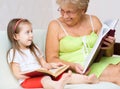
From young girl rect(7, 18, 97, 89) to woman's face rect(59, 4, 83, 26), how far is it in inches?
9.8

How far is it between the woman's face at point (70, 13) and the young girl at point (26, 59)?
250 millimetres

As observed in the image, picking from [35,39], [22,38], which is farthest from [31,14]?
[22,38]

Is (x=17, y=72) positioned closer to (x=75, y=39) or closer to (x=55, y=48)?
(x=55, y=48)

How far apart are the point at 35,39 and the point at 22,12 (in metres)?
0.85

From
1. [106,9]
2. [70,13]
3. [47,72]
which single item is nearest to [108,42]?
[70,13]

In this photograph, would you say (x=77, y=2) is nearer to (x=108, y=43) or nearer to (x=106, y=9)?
(x=108, y=43)

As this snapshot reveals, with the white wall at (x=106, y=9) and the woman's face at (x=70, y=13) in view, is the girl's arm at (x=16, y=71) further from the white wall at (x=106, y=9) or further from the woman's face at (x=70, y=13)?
the white wall at (x=106, y=9)

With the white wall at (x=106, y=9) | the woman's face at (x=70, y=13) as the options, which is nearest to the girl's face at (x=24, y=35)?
the woman's face at (x=70, y=13)

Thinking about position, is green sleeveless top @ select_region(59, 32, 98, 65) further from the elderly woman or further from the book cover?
the book cover

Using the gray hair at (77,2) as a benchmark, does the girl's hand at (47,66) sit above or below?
below

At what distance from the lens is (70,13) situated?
176 cm

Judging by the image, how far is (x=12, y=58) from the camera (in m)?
1.55

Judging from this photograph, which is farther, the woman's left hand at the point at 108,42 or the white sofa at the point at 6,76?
the woman's left hand at the point at 108,42

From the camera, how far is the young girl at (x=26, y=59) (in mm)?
1475
